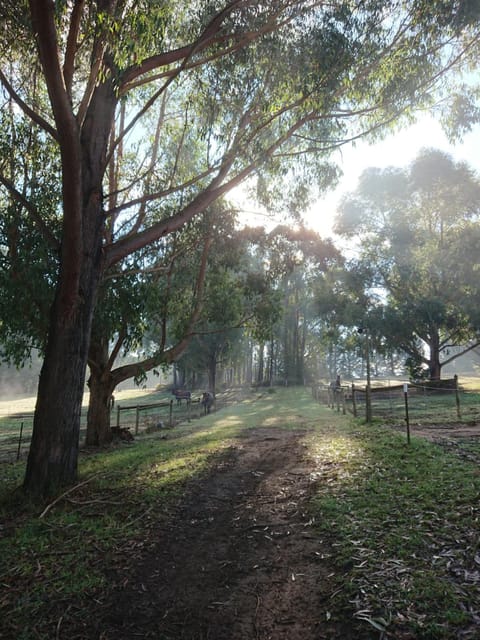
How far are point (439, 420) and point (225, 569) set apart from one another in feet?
38.1

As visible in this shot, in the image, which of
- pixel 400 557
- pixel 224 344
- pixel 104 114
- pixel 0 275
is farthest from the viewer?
pixel 224 344

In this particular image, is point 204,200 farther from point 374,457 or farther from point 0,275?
point 374,457

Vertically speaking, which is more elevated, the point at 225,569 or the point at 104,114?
the point at 104,114

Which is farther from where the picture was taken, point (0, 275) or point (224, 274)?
point (224, 274)

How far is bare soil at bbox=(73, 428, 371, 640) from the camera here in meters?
2.91

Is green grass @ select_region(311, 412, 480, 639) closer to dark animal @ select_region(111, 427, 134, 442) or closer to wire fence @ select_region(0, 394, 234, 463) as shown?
dark animal @ select_region(111, 427, 134, 442)

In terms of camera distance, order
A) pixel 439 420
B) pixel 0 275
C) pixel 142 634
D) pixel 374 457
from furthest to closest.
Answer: pixel 439 420, pixel 0 275, pixel 374 457, pixel 142 634

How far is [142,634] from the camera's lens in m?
2.87

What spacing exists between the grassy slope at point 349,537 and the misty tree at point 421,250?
22.2m

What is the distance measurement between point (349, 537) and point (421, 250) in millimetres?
→ 28027

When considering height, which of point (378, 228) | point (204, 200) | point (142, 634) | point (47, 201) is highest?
point (378, 228)

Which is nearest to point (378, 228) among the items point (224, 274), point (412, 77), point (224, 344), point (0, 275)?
point (224, 344)

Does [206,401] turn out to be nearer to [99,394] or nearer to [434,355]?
[99,394]

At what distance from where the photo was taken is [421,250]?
2892 cm
